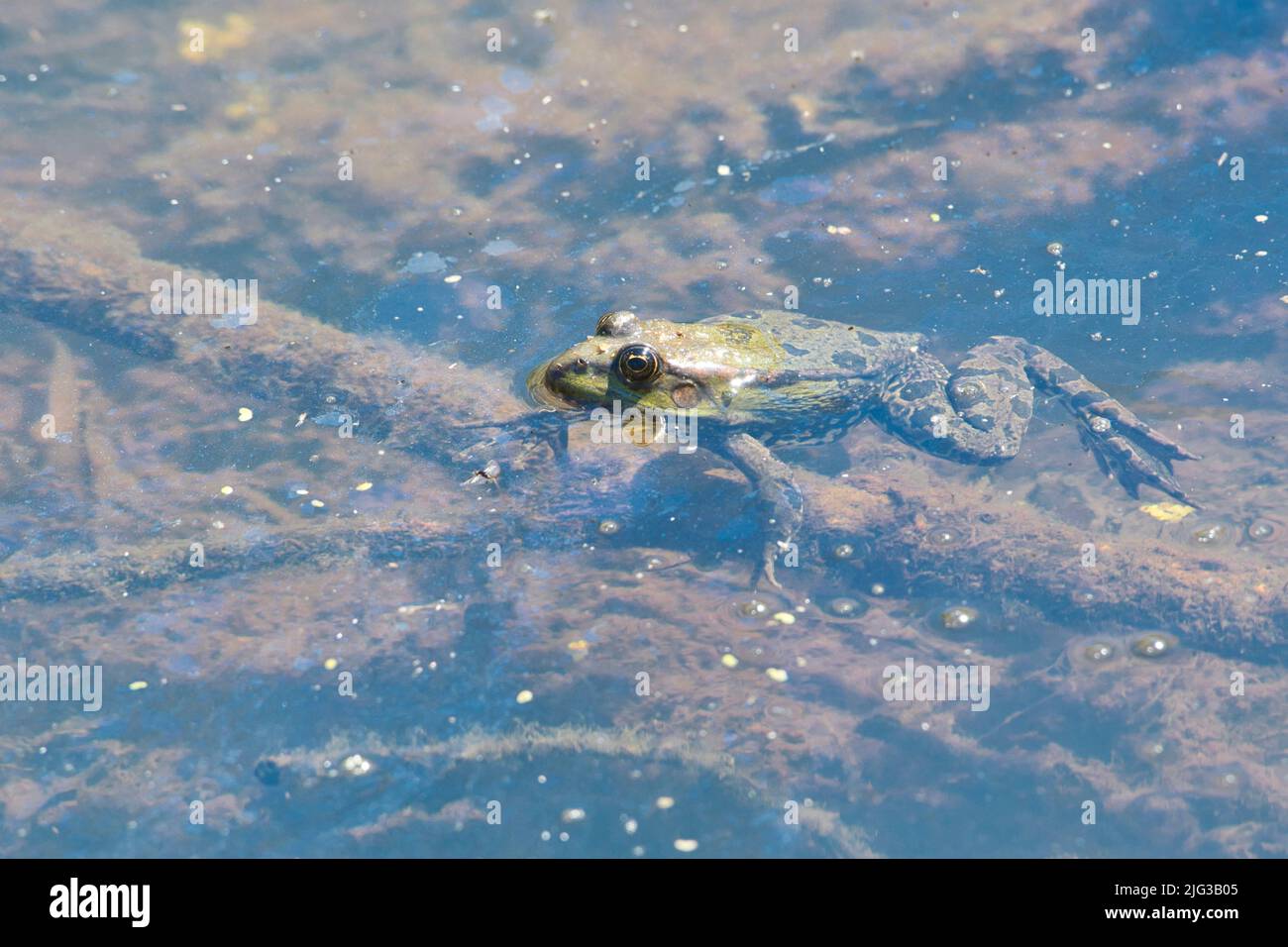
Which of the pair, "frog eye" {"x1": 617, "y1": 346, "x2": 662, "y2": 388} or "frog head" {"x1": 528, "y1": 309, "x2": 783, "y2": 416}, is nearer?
"frog eye" {"x1": 617, "y1": 346, "x2": 662, "y2": 388}

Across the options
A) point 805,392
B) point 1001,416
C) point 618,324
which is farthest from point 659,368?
point 1001,416

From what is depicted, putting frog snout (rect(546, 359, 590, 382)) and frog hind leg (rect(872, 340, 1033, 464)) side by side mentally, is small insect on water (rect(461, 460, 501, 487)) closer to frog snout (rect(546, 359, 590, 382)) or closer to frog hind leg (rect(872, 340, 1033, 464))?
frog snout (rect(546, 359, 590, 382))

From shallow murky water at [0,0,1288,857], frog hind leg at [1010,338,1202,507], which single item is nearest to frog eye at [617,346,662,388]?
shallow murky water at [0,0,1288,857]

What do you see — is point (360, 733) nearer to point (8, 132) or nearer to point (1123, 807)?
point (1123, 807)

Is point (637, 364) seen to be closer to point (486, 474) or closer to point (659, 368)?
point (659, 368)

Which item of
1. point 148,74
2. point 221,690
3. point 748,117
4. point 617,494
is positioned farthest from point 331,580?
point 148,74

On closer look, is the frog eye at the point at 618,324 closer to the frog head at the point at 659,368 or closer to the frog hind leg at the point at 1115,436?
the frog head at the point at 659,368

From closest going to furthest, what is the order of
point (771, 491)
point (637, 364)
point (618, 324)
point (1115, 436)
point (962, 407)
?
point (637, 364)
point (771, 491)
point (618, 324)
point (1115, 436)
point (962, 407)
